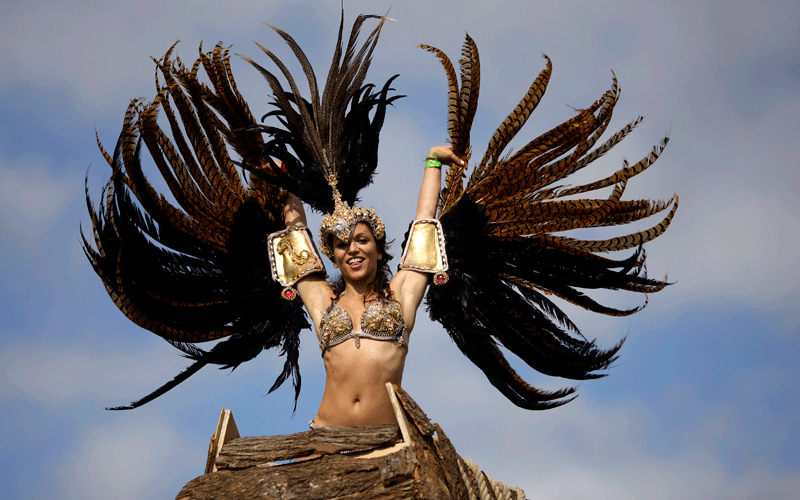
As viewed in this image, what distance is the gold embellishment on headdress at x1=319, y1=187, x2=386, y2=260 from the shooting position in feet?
23.0

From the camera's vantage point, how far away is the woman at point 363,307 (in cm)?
668

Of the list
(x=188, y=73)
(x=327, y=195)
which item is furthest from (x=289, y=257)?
(x=188, y=73)

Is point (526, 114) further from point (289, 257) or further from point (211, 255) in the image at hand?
Answer: point (211, 255)

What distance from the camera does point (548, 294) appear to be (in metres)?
7.86

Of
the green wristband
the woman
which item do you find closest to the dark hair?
the woman

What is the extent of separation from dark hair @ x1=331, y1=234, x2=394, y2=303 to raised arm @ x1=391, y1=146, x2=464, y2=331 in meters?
0.08

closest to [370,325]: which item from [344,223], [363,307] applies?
[363,307]

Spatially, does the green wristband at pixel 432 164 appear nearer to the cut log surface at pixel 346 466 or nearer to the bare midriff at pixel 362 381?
the bare midriff at pixel 362 381

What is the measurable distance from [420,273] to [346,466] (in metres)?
2.00

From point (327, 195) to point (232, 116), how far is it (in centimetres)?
109

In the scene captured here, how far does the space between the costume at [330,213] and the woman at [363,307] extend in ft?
0.89

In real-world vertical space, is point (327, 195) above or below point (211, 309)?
above

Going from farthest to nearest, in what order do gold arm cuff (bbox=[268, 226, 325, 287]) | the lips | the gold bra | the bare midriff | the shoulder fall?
gold arm cuff (bbox=[268, 226, 325, 287]) < the shoulder < the lips < the gold bra < the bare midriff

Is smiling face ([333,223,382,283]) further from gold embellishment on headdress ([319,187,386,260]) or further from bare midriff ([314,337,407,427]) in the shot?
bare midriff ([314,337,407,427])
